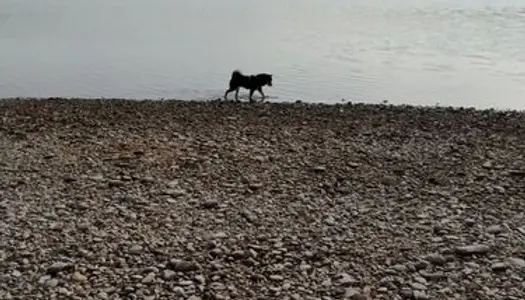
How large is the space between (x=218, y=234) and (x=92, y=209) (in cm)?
166

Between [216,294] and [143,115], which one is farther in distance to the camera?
[143,115]

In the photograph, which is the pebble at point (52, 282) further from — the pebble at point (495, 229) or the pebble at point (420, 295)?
the pebble at point (495, 229)

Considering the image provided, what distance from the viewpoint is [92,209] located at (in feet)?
27.3

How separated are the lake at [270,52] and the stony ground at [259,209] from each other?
23.3 feet

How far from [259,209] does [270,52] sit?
1973 centimetres

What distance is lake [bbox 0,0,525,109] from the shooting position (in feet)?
67.6

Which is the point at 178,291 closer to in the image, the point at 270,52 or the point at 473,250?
the point at 473,250

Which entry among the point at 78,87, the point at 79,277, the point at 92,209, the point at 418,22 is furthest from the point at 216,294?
the point at 418,22

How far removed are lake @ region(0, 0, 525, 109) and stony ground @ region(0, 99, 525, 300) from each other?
709 centimetres

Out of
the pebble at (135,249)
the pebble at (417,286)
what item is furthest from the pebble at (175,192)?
the pebble at (417,286)

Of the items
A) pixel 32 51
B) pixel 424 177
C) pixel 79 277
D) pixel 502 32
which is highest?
pixel 502 32

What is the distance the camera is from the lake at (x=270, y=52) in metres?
20.6

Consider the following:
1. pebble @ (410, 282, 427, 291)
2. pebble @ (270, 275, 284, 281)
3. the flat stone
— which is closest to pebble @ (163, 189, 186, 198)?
pebble @ (270, 275, 284, 281)

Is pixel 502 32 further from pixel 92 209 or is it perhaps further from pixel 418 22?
pixel 92 209
